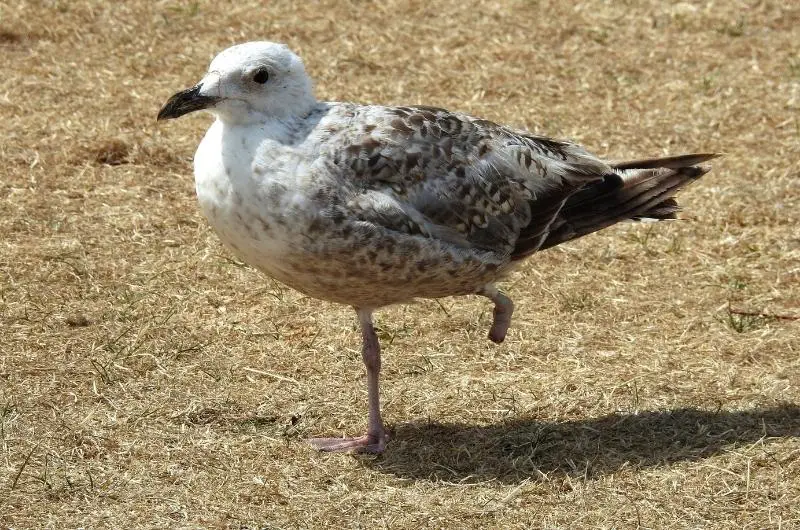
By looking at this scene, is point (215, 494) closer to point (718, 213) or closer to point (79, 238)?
point (79, 238)

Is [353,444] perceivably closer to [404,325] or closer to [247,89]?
[404,325]

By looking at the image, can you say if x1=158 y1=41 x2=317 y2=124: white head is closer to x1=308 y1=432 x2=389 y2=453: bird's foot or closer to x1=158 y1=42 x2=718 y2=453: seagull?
x1=158 y1=42 x2=718 y2=453: seagull

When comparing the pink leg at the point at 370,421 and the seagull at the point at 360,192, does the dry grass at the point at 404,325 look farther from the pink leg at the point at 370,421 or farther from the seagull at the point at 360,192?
the seagull at the point at 360,192

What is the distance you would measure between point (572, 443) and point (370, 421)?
970mm

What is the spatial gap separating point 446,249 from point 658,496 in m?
1.45

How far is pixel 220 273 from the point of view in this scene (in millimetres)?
7562

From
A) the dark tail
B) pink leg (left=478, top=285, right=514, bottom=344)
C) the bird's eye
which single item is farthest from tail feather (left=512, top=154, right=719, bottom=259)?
the bird's eye

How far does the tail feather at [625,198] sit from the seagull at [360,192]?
0.29 ft

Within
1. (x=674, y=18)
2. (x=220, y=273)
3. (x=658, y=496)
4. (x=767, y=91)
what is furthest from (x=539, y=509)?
(x=674, y=18)

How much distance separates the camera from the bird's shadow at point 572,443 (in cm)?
576

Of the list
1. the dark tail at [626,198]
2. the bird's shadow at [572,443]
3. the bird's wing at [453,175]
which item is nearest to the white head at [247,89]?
the bird's wing at [453,175]

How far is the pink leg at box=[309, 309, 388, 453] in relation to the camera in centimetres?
588

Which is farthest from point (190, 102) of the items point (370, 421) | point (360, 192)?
point (370, 421)

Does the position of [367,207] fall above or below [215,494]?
above
